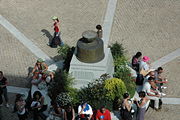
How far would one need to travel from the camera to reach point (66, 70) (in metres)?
13.8

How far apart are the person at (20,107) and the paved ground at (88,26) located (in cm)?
177

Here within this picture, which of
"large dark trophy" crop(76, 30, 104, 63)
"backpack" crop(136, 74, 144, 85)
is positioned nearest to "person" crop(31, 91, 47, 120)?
"large dark trophy" crop(76, 30, 104, 63)

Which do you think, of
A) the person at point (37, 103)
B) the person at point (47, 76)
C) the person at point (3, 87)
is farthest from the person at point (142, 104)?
the person at point (3, 87)

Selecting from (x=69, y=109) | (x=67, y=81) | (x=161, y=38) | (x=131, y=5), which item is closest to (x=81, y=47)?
(x=67, y=81)

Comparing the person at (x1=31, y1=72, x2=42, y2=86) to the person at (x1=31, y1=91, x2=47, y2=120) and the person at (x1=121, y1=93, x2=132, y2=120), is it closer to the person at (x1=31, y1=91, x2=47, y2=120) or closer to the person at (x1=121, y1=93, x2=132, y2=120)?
the person at (x1=31, y1=91, x2=47, y2=120)

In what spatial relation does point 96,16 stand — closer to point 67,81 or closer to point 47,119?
point 67,81

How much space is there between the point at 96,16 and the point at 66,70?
197 inches

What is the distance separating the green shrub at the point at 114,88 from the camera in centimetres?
1216

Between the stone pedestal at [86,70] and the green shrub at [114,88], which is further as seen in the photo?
the stone pedestal at [86,70]

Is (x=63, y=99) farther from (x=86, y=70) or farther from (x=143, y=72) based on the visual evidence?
(x=143, y=72)

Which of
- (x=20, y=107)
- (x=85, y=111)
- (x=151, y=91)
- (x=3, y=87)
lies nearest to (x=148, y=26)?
(x=151, y=91)

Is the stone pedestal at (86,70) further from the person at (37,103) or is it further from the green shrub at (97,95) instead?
the person at (37,103)

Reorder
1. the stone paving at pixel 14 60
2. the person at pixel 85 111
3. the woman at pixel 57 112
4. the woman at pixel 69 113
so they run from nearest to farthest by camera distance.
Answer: the woman at pixel 69 113 → the woman at pixel 57 112 → the person at pixel 85 111 → the stone paving at pixel 14 60

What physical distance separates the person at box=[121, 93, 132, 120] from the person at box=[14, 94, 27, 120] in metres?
3.09
